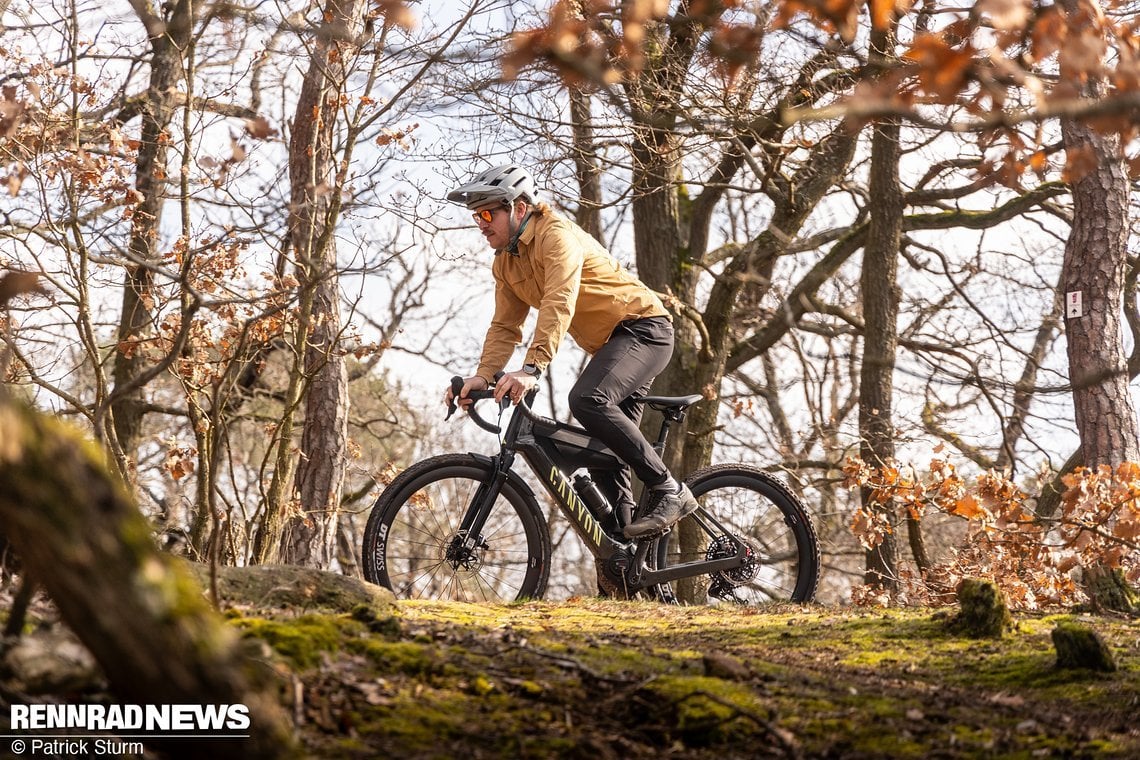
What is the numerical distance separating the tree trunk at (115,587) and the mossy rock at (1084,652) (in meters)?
3.25

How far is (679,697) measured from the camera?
328cm

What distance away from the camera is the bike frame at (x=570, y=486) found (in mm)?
5703

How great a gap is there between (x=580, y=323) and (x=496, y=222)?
2.60 ft

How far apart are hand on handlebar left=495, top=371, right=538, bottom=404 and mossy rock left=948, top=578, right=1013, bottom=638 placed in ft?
7.42

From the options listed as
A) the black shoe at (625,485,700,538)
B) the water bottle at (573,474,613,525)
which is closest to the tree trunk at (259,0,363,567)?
the water bottle at (573,474,613,525)

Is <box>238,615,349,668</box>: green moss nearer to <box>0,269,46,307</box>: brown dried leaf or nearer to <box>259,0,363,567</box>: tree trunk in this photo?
<box>0,269,46,307</box>: brown dried leaf

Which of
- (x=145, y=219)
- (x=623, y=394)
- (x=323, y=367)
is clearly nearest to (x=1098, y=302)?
(x=623, y=394)

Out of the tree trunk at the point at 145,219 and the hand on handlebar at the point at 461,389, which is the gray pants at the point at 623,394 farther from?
the tree trunk at the point at 145,219

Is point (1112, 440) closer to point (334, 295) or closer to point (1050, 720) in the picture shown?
point (1050, 720)

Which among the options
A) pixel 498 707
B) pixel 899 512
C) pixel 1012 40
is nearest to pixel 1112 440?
pixel 899 512

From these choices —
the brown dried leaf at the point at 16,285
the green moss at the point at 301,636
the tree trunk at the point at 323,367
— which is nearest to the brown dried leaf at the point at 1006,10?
the brown dried leaf at the point at 16,285

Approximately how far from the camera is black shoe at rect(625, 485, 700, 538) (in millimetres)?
6043

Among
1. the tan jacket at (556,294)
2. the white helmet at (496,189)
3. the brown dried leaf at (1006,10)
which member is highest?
the white helmet at (496,189)

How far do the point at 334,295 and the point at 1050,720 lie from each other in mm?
7016
